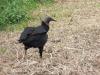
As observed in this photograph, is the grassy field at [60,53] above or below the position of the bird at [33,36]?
below

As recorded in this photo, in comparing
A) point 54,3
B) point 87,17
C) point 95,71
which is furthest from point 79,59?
point 54,3

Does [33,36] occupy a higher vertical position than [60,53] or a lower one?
higher

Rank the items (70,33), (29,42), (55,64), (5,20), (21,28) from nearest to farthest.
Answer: (29,42) < (55,64) < (70,33) < (21,28) < (5,20)

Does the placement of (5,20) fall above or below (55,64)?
above

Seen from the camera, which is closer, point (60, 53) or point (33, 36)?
point (33, 36)

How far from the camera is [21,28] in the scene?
5672mm

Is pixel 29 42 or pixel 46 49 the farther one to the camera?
pixel 46 49

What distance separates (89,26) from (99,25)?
383 mm

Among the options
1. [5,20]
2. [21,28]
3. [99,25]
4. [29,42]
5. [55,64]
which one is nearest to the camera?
[29,42]

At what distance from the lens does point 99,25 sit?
523 centimetres

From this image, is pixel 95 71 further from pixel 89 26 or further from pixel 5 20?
pixel 5 20

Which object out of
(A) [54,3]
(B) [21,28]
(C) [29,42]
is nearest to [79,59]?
(C) [29,42]

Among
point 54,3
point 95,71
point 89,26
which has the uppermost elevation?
point 54,3

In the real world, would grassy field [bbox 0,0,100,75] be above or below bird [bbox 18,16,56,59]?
below
